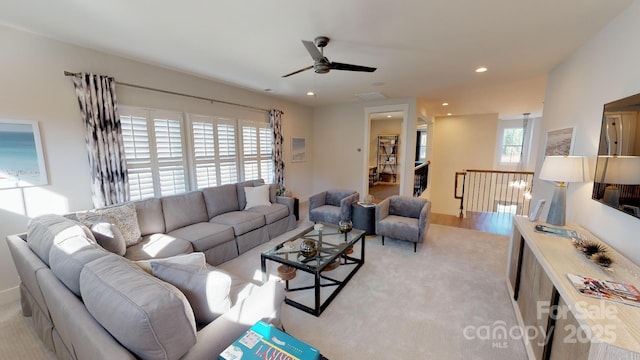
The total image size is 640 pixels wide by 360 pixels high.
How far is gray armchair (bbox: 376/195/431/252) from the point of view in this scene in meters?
3.48

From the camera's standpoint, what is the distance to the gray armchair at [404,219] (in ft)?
11.4

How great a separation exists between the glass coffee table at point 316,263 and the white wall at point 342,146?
3031 millimetres

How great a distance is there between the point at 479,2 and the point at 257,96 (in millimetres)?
4166

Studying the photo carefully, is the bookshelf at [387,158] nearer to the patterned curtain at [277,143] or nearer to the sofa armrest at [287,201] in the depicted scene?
the patterned curtain at [277,143]

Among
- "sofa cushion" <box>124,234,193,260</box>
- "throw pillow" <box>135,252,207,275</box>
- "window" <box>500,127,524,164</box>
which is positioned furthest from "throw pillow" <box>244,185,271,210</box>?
"window" <box>500,127,524,164</box>

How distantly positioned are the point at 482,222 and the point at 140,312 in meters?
5.51

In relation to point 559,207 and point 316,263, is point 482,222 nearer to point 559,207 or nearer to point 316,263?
point 559,207

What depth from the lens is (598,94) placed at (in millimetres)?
2191

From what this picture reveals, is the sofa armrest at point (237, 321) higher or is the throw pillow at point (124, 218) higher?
the throw pillow at point (124, 218)

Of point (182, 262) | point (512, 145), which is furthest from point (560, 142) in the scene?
point (512, 145)

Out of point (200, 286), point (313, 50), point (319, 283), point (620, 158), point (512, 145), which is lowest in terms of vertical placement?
point (319, 283)

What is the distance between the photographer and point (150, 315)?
0.95 meters

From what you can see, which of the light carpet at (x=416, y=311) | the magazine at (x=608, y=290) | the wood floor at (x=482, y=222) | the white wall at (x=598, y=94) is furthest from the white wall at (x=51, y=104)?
the wood floor at (x=482, y=222)

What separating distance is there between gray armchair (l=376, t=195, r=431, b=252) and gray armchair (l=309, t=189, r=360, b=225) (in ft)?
1.82
